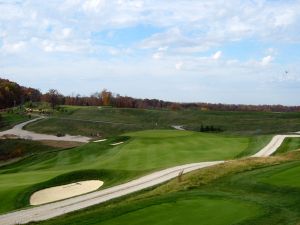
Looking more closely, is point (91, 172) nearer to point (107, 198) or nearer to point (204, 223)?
point (107, 198)

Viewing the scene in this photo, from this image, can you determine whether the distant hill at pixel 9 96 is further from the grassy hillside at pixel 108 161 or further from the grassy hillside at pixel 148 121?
the grassy hillside at pixel 108 161

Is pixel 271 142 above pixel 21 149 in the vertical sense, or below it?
above

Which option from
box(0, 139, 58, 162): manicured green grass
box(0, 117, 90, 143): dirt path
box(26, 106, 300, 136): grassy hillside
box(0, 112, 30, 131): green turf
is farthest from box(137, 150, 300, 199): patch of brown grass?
box(0, 112, 30, 131): green turf

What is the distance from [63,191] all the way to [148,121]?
100532mm

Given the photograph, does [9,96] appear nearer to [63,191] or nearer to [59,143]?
[59,143]

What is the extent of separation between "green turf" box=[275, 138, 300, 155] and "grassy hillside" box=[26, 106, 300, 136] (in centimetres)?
4132

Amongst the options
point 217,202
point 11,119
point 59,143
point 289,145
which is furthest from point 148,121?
point 217,202

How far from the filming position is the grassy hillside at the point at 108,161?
3275 centimetres

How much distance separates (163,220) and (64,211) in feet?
25.4

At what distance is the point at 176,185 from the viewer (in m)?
25.3

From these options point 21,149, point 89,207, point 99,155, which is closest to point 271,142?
point 99,155

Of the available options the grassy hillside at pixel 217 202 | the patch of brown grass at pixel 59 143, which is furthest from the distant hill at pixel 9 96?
the grassy hillside at pixel 217 202

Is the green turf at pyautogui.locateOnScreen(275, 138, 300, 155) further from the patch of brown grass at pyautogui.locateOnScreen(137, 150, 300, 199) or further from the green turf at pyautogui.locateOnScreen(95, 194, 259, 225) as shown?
the green turf at pyautogui.locateOnScreen(95, 194, 259, 225)

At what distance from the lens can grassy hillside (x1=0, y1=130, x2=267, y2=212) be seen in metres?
32.8
